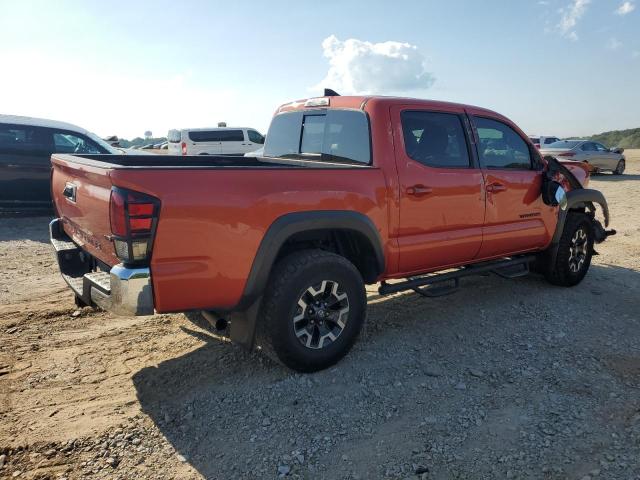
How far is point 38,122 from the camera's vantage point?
9.26m

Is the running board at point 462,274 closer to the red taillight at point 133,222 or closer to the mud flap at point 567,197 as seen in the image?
the mud flap at point 567,197

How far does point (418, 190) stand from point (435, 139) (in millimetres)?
598

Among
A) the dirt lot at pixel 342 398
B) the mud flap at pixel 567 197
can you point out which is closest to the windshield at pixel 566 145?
the mud flap at pixel 567 197

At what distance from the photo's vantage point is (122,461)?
263 centimetres

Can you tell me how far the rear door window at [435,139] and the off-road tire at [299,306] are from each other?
1.17m

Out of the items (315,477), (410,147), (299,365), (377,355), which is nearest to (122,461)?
(315,477)

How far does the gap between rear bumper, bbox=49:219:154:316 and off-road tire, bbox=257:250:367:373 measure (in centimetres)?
82

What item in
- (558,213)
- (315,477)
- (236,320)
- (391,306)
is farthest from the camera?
(558,213)

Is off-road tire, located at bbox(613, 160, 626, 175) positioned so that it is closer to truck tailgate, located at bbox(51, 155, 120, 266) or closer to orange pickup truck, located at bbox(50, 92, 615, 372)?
orange pickup truck, located at bbox(50, 92, 615, 372)

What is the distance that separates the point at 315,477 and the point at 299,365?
973 mm

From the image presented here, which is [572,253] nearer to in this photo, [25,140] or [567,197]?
[567,197]

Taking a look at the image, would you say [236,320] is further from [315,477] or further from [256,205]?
[315,477]

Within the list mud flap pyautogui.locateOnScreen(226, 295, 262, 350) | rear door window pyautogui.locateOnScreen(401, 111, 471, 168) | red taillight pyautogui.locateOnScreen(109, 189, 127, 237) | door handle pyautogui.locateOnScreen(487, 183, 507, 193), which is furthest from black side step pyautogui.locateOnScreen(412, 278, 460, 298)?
red taillight pyautogui.locateOnScreen(109, 189, 127, 237)

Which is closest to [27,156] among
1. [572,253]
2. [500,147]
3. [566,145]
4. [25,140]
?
[25,140]
